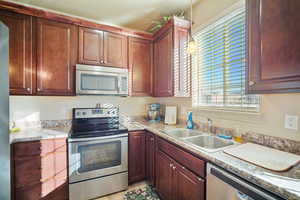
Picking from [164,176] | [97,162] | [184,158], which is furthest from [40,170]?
[184,158]

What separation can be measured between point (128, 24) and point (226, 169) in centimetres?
266

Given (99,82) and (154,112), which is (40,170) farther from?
(154,112)

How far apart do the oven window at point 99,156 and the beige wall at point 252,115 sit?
123 centimetres

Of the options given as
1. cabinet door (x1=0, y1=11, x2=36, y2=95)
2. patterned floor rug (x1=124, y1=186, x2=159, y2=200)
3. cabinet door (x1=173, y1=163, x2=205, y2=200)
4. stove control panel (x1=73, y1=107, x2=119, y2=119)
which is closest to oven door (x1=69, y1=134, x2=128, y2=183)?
patterned floor rug (x1=124, y1=186, x2=159, y2=200)

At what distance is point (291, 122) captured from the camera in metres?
1.09

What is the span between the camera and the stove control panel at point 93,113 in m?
2.23

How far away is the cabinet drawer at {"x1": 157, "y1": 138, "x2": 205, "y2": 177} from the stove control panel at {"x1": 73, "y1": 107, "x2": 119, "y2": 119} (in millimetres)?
1108

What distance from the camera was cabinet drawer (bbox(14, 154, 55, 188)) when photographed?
1503mm

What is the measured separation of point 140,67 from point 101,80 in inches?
28.8

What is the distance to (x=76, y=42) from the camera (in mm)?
2021

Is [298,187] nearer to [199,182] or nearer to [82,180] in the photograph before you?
[199,182]

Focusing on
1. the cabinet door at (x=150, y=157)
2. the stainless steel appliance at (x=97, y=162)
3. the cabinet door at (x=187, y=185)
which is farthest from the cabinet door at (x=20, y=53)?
the cabinet door at (x=187, y=185)

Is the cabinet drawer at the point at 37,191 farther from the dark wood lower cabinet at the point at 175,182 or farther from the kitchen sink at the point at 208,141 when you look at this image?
the kitchen sink at the point at 208,141

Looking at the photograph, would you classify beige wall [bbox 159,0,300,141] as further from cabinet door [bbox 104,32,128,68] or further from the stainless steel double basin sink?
cabinet door [bbox 104,32,128,68]
